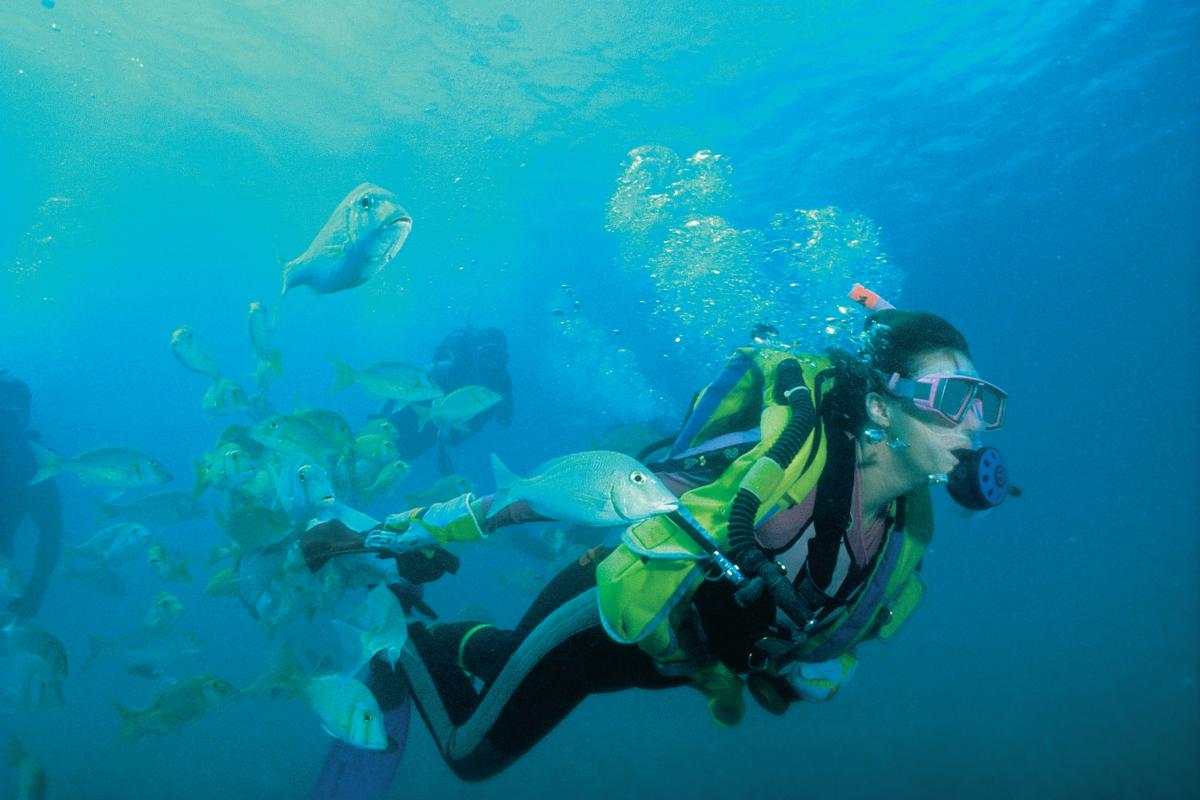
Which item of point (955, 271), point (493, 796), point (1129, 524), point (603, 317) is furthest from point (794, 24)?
point (1129, 524)

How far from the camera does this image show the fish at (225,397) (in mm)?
7000

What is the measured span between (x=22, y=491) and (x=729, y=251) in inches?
984

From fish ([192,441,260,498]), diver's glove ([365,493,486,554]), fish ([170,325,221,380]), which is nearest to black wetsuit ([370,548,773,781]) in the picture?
diver's glove ([365,493,486,554])

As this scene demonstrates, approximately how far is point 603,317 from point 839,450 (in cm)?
4492

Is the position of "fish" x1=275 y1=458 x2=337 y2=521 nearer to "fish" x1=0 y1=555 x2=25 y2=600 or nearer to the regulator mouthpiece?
the regulator mouthpiece

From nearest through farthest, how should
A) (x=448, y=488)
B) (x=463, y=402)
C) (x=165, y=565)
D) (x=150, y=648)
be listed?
(x=150, y=648) → (x=165, y=565) → (x=463, y=402) → (x=448, y=488)

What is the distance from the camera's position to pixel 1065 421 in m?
86.2

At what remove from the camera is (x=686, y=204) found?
2419cm

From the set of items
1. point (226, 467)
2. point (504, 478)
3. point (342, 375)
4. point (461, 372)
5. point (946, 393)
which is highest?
point (946, 393)

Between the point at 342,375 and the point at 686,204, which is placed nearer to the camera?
the point at 342,375

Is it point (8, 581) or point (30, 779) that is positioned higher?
point (30, 779)

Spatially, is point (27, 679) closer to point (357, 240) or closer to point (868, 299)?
point (357, 240)

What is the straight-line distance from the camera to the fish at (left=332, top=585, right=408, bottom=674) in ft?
10.3

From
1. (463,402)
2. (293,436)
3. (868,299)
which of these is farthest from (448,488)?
(868,299)
